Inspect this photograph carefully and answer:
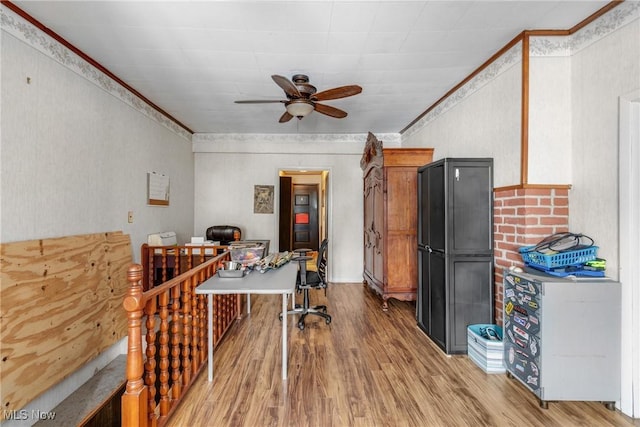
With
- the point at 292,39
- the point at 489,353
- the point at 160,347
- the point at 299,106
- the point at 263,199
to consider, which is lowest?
Answer: the point at 489,353

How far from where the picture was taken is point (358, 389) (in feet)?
6.91

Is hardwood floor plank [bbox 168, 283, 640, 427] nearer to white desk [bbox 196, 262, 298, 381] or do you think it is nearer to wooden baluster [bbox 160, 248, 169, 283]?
white desk [bbox 196, 262, 298, 381]

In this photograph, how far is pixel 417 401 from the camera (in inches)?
78.1

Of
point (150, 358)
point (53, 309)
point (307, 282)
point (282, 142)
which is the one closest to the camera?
point (150, 358)

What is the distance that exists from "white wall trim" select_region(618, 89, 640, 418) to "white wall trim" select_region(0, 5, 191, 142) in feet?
13.4

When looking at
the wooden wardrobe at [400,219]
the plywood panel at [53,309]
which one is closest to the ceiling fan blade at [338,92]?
the wooden wardrobe at [400,219]

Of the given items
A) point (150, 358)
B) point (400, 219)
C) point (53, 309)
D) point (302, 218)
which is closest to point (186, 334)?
point (150, 358)

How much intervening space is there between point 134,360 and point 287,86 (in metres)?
2.20

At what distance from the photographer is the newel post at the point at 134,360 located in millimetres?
1520

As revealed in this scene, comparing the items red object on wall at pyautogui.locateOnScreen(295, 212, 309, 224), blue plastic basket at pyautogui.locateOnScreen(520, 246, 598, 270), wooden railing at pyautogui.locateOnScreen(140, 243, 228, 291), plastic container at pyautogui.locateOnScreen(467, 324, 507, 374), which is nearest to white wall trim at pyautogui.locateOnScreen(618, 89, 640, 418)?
blue plastic basket at pyautogui.locateOnScreen(520, 246, 598, 270)

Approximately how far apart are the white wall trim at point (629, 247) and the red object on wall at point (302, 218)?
282 inches

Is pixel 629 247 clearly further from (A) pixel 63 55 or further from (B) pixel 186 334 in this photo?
(A) pixel 63 55

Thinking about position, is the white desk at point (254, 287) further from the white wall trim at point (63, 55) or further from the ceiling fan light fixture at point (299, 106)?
the white wall trim at point (63, 55)

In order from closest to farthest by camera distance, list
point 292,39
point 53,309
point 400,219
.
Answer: point 53,309 < point 292,39 < point 400,219
